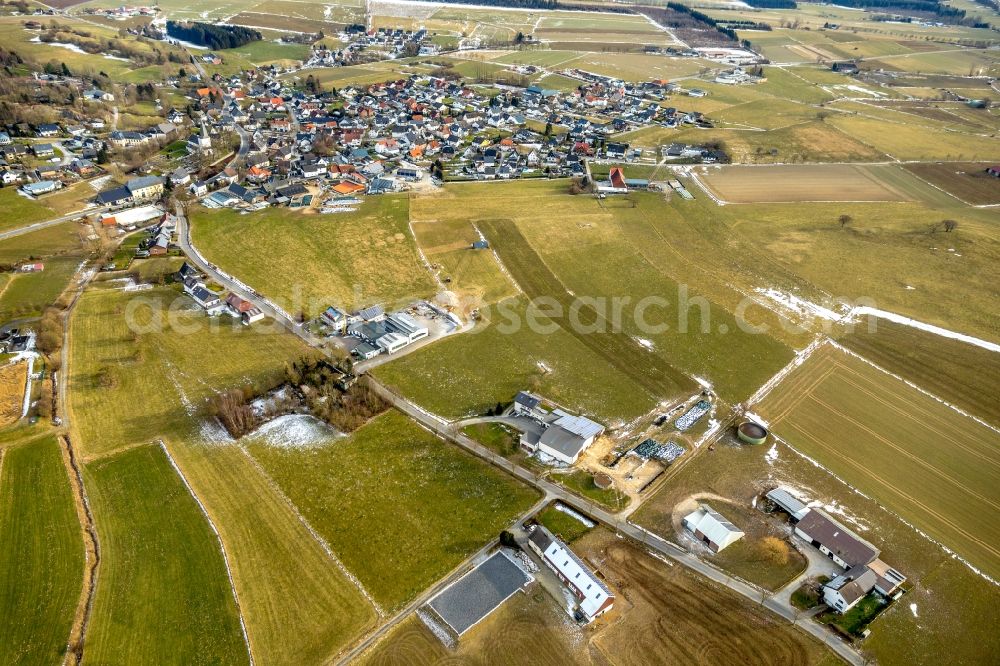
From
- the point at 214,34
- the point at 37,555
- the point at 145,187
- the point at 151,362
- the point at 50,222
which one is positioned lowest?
the point at 37,555

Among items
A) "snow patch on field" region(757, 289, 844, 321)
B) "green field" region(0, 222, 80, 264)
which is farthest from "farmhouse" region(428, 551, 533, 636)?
"green field" region(0, 222, 80, 264)

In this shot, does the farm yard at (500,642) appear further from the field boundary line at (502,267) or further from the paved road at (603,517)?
the field boundary line at (502,267)

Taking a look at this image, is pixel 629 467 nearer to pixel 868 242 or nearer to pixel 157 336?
pixel 157 336

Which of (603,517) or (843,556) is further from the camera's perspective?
(603,517)

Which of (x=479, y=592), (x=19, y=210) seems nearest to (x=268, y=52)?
(x=19, y=210)

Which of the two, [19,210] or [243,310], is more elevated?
[19,210]

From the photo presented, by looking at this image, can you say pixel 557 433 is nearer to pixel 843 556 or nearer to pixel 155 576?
pixel 843 556

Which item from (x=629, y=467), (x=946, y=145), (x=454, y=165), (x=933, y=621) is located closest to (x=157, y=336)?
(x=629, y=467)

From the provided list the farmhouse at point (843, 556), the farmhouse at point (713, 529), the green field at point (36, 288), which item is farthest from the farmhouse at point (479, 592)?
the green field at point (36, 288)
